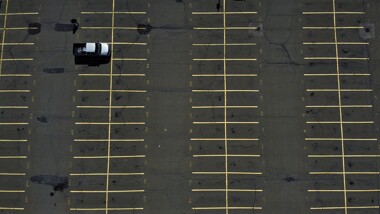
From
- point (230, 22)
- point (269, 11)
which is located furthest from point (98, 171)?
point (269, 11)

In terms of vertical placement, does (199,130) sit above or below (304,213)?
above

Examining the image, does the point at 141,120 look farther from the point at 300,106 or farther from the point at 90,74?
the point at 300,106

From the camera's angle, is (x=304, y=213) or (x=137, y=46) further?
(x=137, y=46)

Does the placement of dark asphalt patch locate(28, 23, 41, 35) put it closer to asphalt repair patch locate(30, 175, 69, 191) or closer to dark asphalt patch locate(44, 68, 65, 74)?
dark asphalt patch locate(44, 68, 65, 74)

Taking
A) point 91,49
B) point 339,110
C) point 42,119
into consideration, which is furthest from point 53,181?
point 339,110

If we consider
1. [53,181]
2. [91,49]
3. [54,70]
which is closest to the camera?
[53,181]

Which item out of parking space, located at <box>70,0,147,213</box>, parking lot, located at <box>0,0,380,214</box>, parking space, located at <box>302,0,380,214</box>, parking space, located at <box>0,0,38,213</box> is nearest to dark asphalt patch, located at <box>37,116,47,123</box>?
parking lot, located at <box>0,0,380,214</box>

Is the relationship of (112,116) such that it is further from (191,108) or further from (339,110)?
(339,110)
